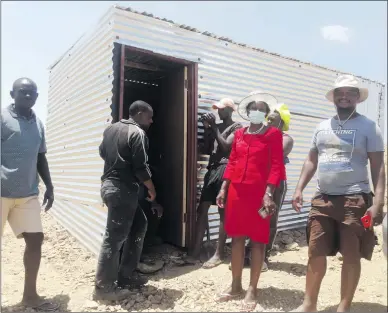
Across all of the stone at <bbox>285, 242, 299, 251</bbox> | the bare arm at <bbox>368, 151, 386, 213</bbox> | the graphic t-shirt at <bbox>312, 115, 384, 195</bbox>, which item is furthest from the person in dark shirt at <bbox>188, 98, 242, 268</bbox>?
the bare arm at <bbox>368, 151, 386, 213</bbox>

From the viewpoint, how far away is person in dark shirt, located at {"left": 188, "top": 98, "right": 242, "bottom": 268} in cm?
447

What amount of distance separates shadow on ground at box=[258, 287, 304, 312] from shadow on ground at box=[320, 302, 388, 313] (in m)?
0.30

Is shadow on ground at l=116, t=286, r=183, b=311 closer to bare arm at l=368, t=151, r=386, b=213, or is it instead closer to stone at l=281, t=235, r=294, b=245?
bare arm at l=368, t=151, r=386, b=213

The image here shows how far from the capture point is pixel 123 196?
3484 millimetres

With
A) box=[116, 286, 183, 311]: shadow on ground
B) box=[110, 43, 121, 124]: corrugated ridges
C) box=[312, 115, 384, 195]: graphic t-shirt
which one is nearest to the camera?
box=[312, 115, 384, 195]: graphic t-shirt

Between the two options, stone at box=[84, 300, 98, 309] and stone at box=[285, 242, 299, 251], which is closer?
stone at box=[84, 300, 98, 309]

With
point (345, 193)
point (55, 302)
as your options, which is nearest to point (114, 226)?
point (55, 302)

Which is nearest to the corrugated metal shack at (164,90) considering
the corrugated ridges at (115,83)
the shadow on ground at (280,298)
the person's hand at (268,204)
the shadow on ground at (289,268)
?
the corrugated ridges at (115,83)

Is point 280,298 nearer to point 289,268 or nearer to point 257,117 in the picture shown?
point 289,268

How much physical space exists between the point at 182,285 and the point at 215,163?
1544mm

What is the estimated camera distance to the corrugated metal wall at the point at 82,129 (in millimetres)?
4766

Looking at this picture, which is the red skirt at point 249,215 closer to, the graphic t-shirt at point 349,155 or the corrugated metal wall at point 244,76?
the graphic t-shirt at point 349,155

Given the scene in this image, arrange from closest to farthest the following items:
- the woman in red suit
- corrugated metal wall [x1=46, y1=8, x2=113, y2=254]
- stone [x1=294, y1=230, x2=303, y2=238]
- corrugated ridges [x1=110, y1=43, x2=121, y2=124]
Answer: the woman in red suit < corrugated ridges [x1=110, y1=43, x2=121, y2=124] < corrugated metal wall [x1=46, y1=8, x2=113, y2=254] < stone [x1=294, y1=230, x2=303, y2=238]

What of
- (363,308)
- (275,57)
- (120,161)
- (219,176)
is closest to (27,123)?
(120,161)
